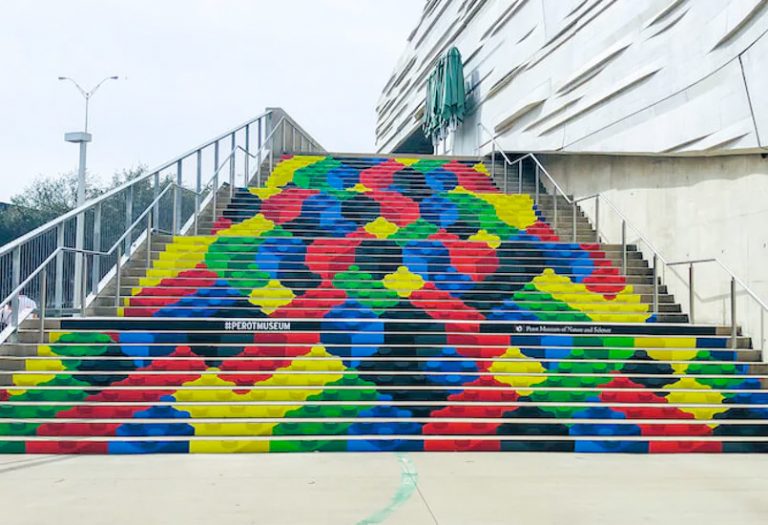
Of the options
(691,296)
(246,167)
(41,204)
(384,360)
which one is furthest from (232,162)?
(41,204)

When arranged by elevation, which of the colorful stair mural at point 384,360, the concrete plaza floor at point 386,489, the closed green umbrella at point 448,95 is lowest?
the concrete plaza floor at point 386,489

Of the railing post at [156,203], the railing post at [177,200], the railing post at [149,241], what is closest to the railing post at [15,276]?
the railing post at [149,241]

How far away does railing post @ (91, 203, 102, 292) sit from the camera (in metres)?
9.95

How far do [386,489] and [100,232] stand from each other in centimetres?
658

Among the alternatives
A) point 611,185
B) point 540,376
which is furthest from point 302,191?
point 540,376

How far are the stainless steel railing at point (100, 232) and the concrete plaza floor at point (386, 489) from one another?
8.80ft

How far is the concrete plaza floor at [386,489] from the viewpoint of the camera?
4844mm

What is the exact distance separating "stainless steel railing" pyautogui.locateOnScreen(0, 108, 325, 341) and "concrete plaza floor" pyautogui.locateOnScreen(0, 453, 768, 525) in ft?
8.80

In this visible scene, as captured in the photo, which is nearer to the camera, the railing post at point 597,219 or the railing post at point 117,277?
the railing post at point 117,277

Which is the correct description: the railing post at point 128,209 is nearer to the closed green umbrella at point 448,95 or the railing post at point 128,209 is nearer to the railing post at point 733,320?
the railing post at point 733,320

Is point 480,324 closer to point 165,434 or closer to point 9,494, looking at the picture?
point 165,434

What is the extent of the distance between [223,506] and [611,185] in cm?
1011

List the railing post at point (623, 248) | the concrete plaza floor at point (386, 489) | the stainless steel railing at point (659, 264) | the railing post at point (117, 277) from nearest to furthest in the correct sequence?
the concrete plaza floor at point (386, 489), the stainless steel railing at point (659, 264), the railing post at point (117, 277), the railing post at point (623, 248)

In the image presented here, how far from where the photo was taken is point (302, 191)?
15359 mm
